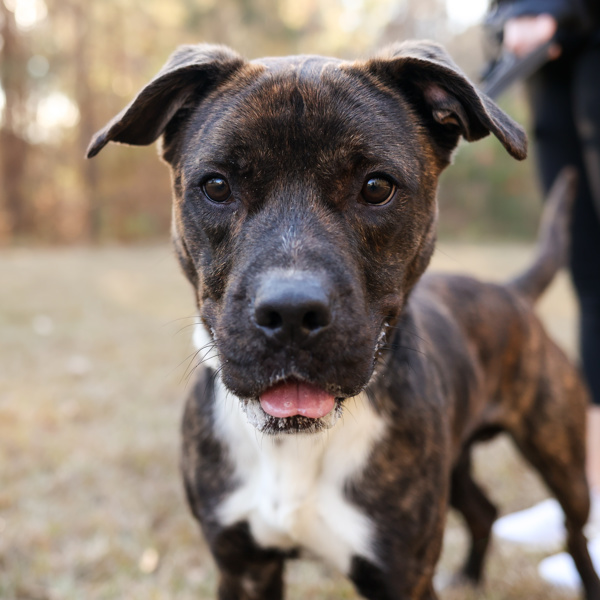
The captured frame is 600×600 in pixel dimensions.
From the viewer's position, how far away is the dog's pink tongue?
1999mm

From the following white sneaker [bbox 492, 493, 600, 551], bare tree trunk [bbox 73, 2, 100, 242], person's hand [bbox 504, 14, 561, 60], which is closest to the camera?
person's hand [bbox 504, 14, 561, 60]

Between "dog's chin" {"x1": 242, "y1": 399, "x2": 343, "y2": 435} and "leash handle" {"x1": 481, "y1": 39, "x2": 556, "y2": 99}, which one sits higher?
"leash handle" {"x1": 481, "y1": 39, "x2": 556, "y2": 99}

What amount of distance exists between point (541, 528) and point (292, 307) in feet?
8.81

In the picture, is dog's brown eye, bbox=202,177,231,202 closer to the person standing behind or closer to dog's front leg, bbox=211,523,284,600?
dog's front leg, bbox=211,523,284,600

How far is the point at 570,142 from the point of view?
382 cm

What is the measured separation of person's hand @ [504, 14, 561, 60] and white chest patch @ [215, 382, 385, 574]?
6.61ft

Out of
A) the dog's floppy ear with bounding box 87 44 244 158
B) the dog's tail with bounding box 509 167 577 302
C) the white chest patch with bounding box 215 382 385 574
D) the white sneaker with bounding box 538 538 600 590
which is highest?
the dog's floppy ear with bounding box 87 44 244 158

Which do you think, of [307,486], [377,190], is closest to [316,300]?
[377,190]

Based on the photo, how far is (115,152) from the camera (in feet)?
68.4

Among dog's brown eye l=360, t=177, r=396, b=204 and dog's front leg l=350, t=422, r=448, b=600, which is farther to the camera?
dog's front leg l=350, t=422, r=448, b=600

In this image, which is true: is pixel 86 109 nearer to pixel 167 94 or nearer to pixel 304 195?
pixel 167 94

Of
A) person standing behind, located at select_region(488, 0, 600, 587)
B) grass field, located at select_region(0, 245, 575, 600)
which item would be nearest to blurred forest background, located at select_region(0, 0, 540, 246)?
grass field, located at select_region(0, 245, 575, 600)

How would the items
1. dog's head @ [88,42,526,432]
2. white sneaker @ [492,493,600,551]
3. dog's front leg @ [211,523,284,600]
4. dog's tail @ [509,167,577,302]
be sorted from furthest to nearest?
white sneaker @ [492,493,600,551] < dog's tail @ [509,167,577,302] < dog's front leg @ [211,523,284,600] < dog's head @ [88,42,526,432]

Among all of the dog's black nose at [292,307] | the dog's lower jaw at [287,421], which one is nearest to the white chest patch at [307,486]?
the dog's lower jaw at [287,421]
